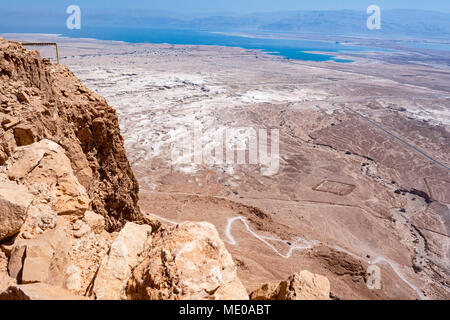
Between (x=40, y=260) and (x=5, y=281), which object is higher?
(x=40, y=260)

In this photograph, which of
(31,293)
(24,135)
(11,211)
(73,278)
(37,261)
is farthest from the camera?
(24,135)

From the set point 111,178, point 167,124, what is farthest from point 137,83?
point 111,178

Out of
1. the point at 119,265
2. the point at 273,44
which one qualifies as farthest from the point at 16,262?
the point at 273,44

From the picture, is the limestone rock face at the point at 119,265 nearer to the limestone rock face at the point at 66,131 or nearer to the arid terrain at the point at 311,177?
the limestone rock face at the point at 66,131

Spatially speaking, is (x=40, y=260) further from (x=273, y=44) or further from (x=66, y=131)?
(x=273, y=44)

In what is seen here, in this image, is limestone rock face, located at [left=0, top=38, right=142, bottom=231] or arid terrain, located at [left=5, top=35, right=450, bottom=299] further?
arid terrain, located at [left=5, top=35, right=450, bottom=299]

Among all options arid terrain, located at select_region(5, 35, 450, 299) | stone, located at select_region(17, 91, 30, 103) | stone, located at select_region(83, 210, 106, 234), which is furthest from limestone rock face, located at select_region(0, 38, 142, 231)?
arid terrain, located at select_region(5, 35, 450, 299)

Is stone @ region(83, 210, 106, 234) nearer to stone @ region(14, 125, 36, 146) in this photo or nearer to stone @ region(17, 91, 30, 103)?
stone @ region(14, 125, 36, 146)
